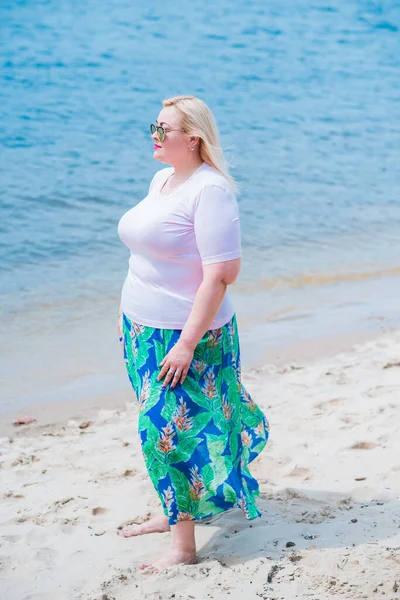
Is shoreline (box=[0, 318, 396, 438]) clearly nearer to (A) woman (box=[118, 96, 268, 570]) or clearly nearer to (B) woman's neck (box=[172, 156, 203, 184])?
(A) woman (box=[118, 96, 268, 570])

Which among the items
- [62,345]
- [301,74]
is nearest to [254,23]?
[301,74]

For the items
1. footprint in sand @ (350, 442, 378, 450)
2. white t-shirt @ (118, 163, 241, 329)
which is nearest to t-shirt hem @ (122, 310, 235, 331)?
white t-shirt @ (118, 163, 241, 329)

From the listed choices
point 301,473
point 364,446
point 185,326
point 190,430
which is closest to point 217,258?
point 185,326

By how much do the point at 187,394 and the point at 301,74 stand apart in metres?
17.8

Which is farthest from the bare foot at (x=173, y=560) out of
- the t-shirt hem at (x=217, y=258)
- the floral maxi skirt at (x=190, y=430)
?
the t-shirt hem at (x=217, y=258)

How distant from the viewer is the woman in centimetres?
304

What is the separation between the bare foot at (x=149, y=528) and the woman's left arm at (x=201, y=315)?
81 cm

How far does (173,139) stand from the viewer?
10.3ft

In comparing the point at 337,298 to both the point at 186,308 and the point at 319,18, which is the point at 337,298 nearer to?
the point at 186,308

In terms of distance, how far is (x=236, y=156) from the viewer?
521 inches

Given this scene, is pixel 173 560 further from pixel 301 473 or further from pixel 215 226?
pixel 215 226

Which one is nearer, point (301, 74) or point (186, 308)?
point (186, 308)

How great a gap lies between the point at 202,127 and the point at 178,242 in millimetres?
442

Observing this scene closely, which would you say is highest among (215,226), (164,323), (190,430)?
(215,226)
